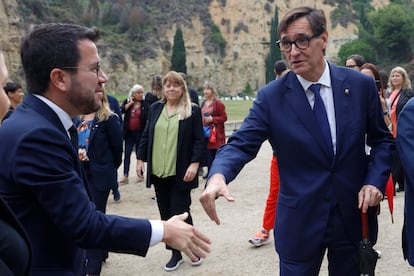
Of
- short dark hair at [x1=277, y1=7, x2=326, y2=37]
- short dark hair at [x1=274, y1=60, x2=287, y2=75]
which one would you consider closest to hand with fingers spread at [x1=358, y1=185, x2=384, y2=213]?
short dark hair at [x1=277, y1=7, x2=326, y2=37]

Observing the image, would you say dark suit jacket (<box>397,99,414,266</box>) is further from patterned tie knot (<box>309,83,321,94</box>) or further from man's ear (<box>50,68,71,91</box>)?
man's ear (<box>50,68,71,91</box>)

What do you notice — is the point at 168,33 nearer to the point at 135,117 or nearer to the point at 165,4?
the point at 165,4

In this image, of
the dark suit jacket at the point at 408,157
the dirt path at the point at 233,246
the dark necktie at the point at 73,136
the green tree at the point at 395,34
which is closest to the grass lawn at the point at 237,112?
the dirt path at the point at 233,246

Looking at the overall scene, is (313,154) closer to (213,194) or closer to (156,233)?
(213,194)

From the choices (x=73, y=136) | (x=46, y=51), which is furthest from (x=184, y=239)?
(x=46, y=51)

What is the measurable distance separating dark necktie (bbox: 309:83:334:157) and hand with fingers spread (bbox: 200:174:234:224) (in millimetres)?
770

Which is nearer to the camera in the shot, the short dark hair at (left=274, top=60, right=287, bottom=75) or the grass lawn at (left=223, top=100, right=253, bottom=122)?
the short dark hair at (left=274, top=60, right=287, bottom=75)

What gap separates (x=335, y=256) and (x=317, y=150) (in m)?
0.71

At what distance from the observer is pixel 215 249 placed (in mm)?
6211

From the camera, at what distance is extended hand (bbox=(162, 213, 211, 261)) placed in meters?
2.28

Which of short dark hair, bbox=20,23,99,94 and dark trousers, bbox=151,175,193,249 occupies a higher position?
short dark hair, bbox=20,23,99,94

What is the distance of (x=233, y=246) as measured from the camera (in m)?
6.29

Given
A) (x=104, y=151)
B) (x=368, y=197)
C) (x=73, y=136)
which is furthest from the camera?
(x=104, y=151)

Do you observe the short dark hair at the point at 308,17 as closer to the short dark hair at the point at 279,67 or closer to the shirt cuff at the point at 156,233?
the shirt cuff at the point at 156,233
